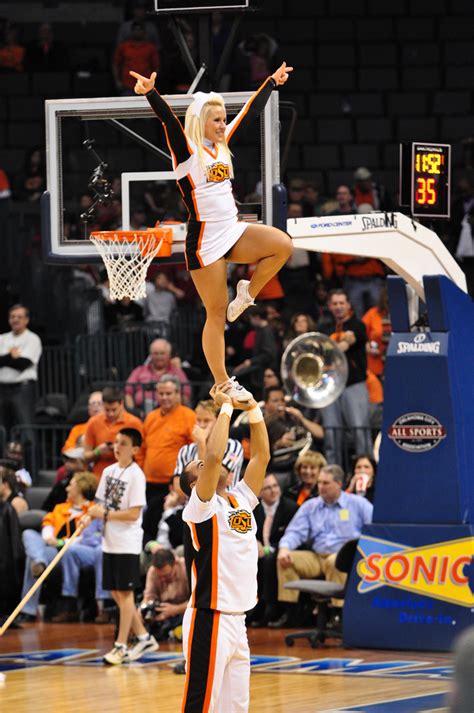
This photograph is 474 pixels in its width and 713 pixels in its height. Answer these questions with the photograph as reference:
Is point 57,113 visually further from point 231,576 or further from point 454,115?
point 454,115

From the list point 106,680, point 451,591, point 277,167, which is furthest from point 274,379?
point 277,167

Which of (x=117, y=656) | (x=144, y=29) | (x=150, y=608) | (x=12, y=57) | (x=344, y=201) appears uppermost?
(x=144, y=29)

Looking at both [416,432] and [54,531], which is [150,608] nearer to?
[54,531]

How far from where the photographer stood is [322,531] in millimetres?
12047

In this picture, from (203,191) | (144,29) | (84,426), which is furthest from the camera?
(144,29)

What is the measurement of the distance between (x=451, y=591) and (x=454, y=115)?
33.7 feet

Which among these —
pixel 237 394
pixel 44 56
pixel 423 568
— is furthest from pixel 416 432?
pixel 44 56

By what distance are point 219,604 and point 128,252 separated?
2.68 metres

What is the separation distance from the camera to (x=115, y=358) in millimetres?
16406

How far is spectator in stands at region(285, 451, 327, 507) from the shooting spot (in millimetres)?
12547

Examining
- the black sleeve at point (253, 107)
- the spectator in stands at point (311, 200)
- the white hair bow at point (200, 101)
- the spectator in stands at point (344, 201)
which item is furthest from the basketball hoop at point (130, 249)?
the spectator in stands at point (311, 200)

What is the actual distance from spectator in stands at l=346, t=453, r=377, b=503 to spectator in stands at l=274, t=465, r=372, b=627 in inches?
14.9

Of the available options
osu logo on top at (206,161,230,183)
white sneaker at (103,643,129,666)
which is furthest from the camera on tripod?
osu logo on top at (206,161,230,183)

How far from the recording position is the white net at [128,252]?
8234 millimetres
